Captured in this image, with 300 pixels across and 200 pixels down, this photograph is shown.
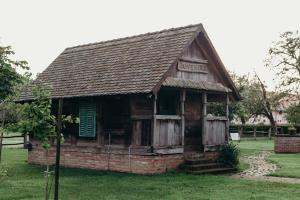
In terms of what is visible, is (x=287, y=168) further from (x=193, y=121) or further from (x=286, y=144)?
(x=286, y=144)

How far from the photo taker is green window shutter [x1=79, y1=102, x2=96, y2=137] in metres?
19.8

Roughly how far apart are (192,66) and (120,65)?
3.20 m

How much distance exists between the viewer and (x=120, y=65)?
2023cm

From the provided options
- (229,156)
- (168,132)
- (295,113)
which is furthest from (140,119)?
(295,113)

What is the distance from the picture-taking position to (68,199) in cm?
1238

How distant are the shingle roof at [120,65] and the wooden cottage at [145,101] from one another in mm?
52

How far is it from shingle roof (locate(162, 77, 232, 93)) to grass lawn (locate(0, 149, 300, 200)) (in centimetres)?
354

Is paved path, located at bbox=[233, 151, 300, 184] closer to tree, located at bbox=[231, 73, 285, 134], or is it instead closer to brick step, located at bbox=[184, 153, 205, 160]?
brick step, located at bbox=[184, 153, 205, 160]

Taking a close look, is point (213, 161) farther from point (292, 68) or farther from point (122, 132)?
point (292, 68)

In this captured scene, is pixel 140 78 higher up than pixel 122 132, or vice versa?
pixel 140 78

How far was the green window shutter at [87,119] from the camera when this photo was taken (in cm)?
1983

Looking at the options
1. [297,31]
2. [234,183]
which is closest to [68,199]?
[234,183]

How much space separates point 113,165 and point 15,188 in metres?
5.35

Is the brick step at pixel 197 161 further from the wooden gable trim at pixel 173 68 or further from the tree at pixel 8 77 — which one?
the tree at pixel 8 77
